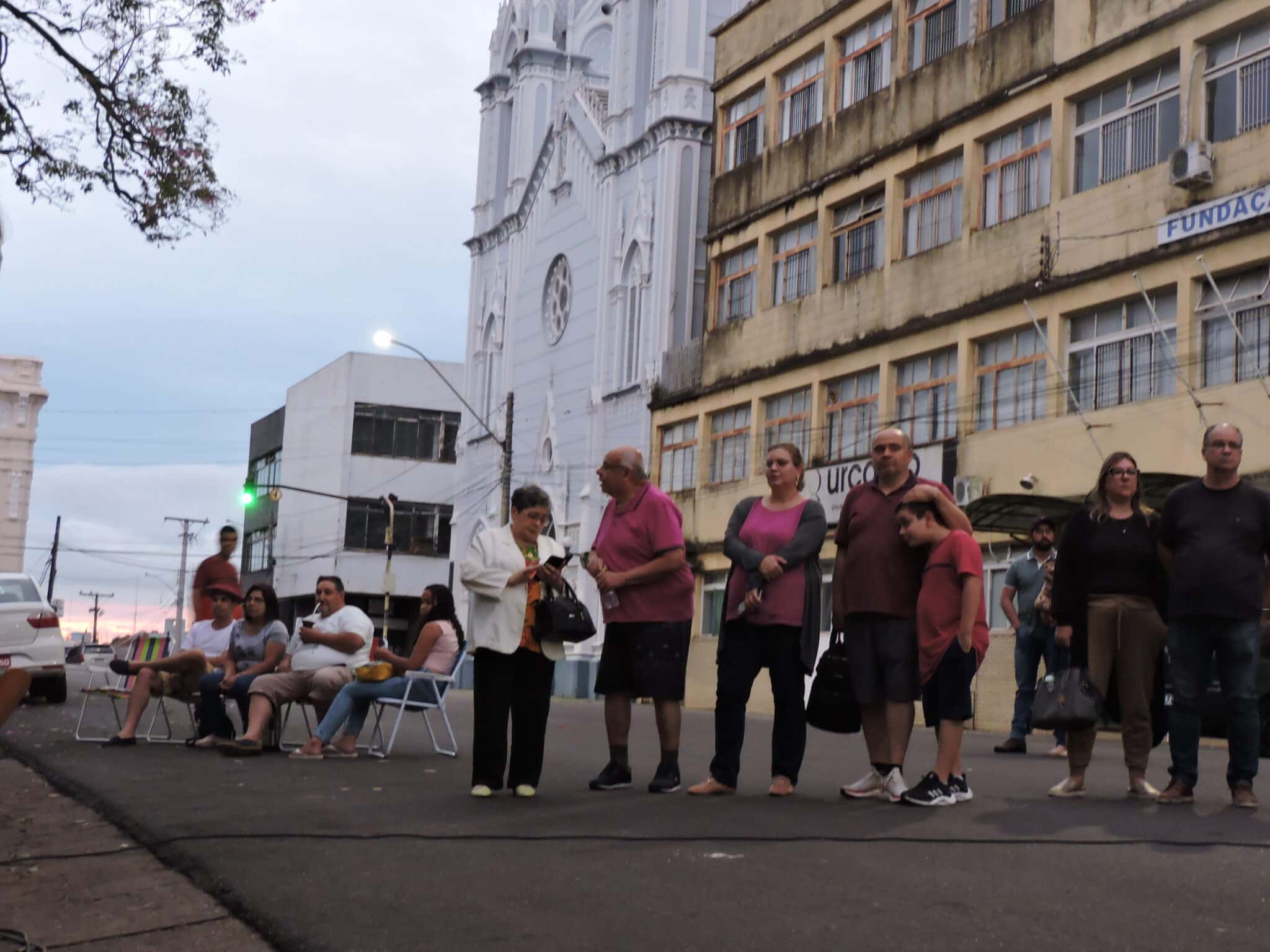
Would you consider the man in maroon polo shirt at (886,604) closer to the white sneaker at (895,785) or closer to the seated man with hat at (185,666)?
the white sneaker at (895,785)

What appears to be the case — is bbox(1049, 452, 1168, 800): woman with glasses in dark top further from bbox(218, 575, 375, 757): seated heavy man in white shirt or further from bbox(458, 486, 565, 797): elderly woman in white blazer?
bbox(218, 575, 375, 757): seated heavy man in white shirt

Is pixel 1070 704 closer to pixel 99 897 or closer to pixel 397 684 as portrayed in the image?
pixel 99 897

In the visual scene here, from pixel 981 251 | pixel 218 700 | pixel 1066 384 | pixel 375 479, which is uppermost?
pixel 375 479

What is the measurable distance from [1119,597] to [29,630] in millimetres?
15144

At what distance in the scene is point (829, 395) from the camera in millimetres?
32406

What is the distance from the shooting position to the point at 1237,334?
22.3 m

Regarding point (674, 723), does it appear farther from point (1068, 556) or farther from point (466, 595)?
point (466, 595)

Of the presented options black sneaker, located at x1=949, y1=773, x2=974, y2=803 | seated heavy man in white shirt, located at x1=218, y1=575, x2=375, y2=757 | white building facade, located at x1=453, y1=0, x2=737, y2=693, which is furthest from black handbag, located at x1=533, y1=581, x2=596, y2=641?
white building facade, located at x1=453, y1=0, x2=737, y2=693

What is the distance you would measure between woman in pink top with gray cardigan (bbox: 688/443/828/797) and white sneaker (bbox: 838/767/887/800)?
1.06ft

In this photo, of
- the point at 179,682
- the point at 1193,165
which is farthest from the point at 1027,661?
the point at 1193,165

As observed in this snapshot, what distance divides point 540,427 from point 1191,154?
87.1 ft

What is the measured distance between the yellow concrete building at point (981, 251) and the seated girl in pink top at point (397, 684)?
494 inches

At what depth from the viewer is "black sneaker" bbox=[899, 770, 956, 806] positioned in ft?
27.9

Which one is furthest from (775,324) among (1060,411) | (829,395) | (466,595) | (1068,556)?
(1068,556)
